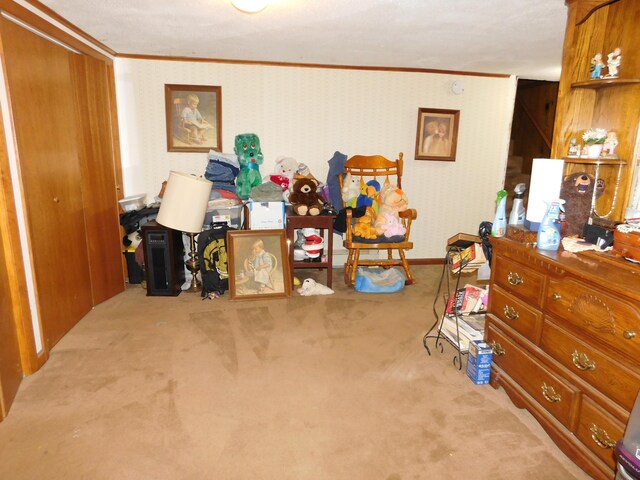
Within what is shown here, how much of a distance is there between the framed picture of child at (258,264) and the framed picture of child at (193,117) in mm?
1093

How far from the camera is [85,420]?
78.9 inches

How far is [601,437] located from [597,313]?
0.47m

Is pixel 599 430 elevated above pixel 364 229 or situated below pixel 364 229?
below

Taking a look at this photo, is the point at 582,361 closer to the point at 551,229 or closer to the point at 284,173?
Answer: the point at 551,229

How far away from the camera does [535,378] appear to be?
198 centimetres

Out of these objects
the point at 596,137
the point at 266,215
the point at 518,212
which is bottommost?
the point at 266,215

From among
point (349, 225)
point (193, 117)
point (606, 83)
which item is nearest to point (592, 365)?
point (606, 83)

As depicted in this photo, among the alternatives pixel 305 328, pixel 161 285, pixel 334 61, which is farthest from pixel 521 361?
pixel 334 61

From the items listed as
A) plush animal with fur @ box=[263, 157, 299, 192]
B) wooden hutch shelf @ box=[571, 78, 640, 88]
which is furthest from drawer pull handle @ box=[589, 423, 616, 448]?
plush animal with fur @ box=[263, 157, 299, 192]

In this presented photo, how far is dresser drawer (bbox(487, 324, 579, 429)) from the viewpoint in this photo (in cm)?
179

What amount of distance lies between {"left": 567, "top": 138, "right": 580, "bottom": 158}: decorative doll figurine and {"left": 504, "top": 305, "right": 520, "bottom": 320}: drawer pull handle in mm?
824

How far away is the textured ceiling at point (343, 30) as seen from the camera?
8.06 feet

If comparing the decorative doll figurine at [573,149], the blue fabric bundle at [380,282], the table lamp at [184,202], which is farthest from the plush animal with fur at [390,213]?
the decorative doll figurine at [573,149]

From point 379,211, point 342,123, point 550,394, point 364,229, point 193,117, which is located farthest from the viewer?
point 342,123
